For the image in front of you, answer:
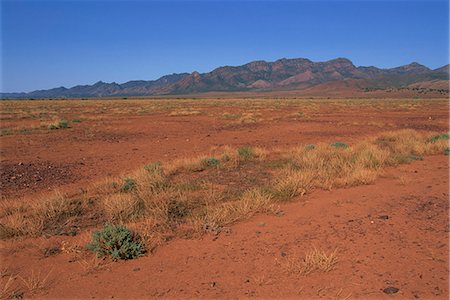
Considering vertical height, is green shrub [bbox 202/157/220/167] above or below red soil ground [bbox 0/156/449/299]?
above

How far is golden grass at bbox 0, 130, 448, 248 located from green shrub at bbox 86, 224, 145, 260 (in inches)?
11.7

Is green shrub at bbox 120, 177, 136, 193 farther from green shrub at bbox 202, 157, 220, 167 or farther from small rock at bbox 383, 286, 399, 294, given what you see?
small rock at bbox 383, 286, 399, 294

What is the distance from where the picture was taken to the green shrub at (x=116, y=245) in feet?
16.2

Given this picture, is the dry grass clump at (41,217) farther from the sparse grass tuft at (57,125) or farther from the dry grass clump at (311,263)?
the sparse grass tuft at (57,125)

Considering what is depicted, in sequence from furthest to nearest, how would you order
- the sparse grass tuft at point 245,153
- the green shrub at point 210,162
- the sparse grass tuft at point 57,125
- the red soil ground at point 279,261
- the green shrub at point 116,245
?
1. the sparse grass tuft at point 57,125
2. the sparse grass tuft at point 245,153
3. the green shrub at point 210,162
4. the green shrub at point 116,245
5. the red soil ground at point 279,261

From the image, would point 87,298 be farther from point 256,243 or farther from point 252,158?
point 252,158

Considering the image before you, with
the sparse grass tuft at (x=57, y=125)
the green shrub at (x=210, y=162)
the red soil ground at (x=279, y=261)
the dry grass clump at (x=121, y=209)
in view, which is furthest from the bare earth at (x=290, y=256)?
the sparse grass tuft at (x=57, y=125)

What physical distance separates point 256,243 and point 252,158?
682cm

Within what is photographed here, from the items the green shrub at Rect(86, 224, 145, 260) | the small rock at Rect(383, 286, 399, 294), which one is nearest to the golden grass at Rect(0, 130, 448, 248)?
the green shrub at Rect(86, 224, 145, 260)

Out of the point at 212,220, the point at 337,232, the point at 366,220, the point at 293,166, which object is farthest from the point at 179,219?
the point at 293,166

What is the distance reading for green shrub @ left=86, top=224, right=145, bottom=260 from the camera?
16.2 ft

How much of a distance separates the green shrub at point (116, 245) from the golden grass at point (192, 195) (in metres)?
0.30

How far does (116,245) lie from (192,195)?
2633 millimetres

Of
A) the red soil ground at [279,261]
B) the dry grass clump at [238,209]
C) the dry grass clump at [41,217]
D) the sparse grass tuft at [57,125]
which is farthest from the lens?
the sparse grass tuft at [57,125]
